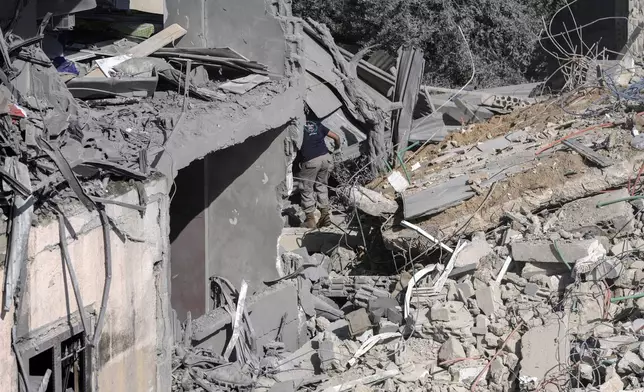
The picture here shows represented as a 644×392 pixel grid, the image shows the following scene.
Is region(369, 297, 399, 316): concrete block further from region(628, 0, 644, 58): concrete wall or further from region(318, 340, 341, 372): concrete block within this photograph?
region(628, 0, 644, 58): concrete wall

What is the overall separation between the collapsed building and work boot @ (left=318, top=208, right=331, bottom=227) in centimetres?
88

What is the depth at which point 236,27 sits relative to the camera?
10266 mm

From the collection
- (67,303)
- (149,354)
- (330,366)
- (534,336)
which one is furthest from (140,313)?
(534,336)

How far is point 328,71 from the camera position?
1307 cm

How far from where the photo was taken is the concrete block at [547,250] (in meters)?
9.12

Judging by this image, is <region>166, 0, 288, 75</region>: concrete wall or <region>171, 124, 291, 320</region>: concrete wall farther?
<region>166, 0, 288, 75</region>: concrete wall

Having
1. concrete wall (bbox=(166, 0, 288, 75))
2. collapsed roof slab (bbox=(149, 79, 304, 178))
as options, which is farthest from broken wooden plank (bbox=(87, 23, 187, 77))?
collapsed roof slab (bbox=(149, 79, 304, 178))

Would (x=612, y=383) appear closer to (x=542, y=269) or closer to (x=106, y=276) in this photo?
(x=542, y=269)

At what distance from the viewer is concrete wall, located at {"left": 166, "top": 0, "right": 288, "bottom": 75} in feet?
33.3

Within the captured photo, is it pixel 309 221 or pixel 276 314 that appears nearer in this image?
pixel 276 314

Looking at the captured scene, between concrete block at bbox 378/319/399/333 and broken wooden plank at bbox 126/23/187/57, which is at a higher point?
broken wooden plank at bbox 126/23/187/57

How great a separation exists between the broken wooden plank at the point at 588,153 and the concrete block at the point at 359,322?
3.05m

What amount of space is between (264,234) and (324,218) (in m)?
3.63

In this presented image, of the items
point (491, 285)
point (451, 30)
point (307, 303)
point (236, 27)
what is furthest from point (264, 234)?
point (451, 30)
